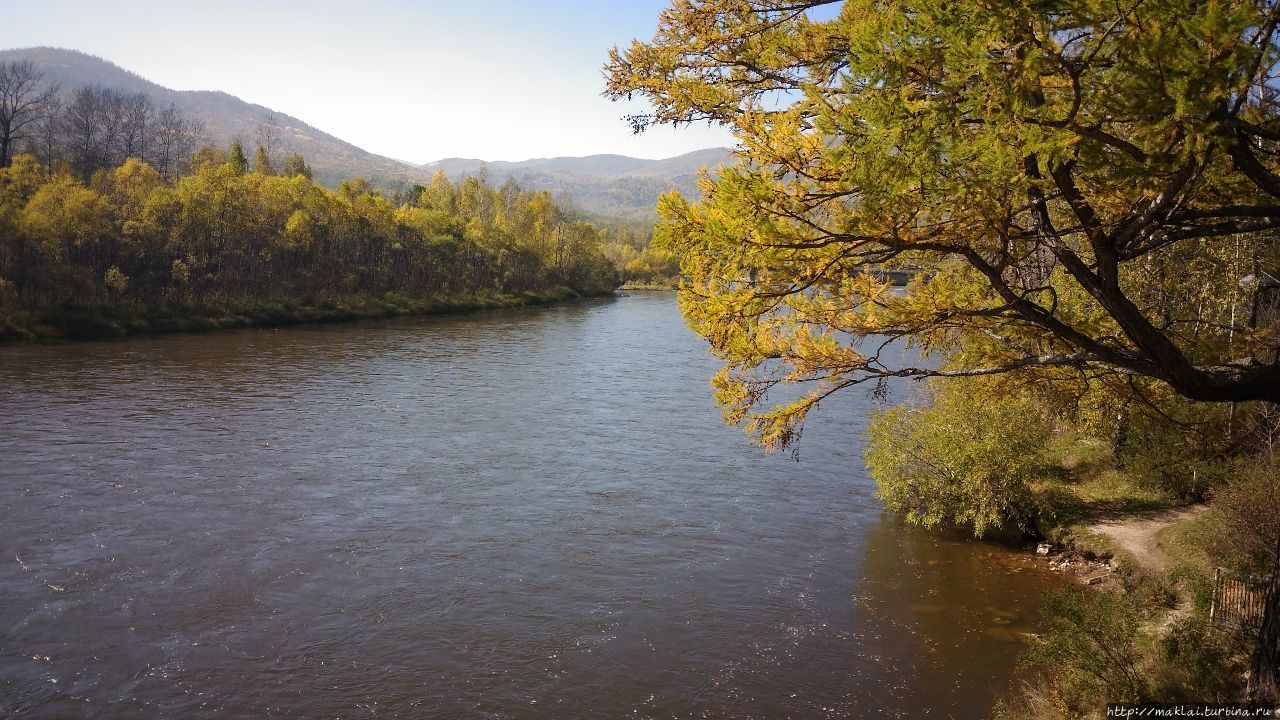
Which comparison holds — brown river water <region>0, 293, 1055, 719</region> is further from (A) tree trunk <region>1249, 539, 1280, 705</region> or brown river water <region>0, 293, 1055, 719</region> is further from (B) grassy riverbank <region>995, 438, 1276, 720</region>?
(A) tree trunk <region>1249, 539, 1280, 705</region>

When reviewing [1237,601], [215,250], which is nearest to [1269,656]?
[1237,601]

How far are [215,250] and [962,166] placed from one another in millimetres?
54668

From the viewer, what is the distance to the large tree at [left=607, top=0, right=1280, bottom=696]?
16.9 feet

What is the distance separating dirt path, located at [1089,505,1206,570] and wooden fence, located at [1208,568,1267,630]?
11.6 feet

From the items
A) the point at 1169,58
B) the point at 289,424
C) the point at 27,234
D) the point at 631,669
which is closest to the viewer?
the point at 1169,58

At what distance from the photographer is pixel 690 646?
12539 millimetres

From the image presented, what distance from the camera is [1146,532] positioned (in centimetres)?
1561

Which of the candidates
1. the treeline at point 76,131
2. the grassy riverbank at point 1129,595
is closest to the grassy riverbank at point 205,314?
the treeline at point 76,131

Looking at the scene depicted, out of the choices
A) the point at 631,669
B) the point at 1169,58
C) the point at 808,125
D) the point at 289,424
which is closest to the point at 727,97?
the point at 808,125

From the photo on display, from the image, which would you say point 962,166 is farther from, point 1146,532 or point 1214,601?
point 1146,532

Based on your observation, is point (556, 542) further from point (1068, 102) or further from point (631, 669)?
point (1068, 102)

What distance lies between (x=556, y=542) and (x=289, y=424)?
1253 centimetres

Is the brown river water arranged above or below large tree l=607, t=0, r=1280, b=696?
below

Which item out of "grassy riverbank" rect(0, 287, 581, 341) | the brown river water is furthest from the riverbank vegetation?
the brown river water
